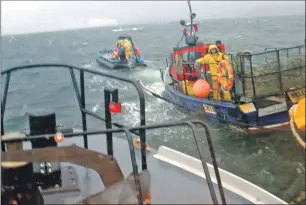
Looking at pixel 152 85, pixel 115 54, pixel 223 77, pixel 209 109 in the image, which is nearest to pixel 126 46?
pixel 115 54

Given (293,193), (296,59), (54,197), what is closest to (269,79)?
(296,59)

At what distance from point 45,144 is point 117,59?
914mm

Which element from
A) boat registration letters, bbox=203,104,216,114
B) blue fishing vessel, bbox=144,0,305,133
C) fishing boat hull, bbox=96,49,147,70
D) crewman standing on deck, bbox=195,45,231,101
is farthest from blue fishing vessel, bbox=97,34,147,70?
boat registration letters, bbox=203,104,216,114

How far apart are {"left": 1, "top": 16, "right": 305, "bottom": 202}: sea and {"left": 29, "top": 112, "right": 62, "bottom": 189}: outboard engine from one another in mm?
338

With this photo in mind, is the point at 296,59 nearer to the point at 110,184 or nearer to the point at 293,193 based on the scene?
the point at 293,193

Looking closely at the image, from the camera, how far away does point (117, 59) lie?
8.34ft

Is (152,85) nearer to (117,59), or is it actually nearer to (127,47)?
(117,59)

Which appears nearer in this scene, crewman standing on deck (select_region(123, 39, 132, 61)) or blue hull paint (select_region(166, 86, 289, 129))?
crewman standing on deck (select_region(123, 39, 132, 61))

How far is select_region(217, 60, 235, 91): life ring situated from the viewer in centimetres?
518

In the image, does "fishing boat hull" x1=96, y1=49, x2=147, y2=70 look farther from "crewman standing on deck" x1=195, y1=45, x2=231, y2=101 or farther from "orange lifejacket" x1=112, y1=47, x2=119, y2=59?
"crewman standing on deck" x1=195, y1=45, x2=231, y2=101

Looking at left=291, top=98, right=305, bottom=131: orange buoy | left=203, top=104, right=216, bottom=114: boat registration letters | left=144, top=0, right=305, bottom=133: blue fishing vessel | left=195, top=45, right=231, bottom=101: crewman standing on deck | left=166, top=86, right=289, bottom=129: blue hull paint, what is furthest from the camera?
left=203, top=104, right=216, bottom=114: boat registration letters

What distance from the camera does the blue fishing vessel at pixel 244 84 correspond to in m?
4.00

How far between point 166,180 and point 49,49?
2.27m

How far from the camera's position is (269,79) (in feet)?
14.5
